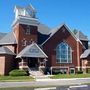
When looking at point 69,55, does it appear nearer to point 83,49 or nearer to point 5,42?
point 83,49

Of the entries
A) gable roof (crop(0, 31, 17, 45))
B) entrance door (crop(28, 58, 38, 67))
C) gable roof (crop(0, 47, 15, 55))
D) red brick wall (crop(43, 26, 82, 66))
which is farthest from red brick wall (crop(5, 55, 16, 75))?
red brick wall (crop(43, 26, 82, 66))

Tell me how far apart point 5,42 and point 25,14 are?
22.4 ft

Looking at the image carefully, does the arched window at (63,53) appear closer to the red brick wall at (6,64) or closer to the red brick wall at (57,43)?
the red brick wall at (57,43)

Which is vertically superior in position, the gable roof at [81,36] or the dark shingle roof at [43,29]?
the dark shingle roof at [43,29]

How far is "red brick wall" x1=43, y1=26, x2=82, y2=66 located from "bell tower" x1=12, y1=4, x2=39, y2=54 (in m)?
3.29

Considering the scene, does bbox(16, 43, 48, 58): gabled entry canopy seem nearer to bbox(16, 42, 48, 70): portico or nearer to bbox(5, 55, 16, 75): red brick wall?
bbox(16, 42, 48, 70): portico

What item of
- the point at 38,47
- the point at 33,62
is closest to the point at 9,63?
the point at 33,62

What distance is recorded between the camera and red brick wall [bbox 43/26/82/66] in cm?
5047

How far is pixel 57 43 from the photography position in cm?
5156

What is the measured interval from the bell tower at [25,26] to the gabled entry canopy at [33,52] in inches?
76.7

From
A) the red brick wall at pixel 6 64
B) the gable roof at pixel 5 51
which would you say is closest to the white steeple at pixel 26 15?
the gable roof at pixel 5 51

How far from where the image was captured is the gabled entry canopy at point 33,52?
151 ft

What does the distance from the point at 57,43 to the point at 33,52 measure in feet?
22.8

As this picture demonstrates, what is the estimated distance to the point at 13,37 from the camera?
50.3 m
